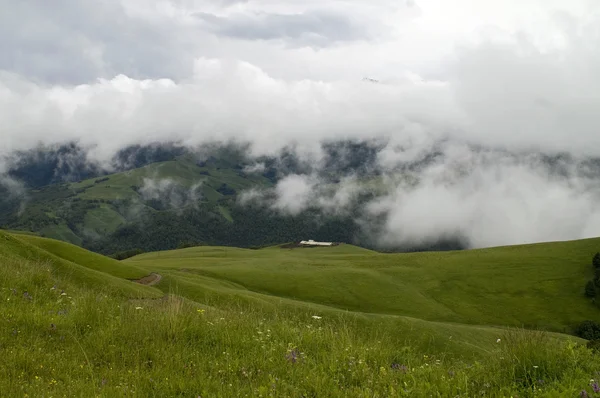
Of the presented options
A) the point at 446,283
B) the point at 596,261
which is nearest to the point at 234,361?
the point at 446,283

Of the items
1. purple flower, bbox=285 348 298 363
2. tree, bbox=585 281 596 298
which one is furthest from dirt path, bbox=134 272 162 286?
tree, bbox=585 281 596 298

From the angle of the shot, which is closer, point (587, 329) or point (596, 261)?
point (587, 329)

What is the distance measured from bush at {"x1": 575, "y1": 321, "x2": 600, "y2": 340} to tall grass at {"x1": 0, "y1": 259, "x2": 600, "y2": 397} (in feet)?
422

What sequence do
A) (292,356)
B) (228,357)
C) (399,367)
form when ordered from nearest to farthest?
(399,367) < (292,356) < (228,357)

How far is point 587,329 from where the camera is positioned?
11756cm

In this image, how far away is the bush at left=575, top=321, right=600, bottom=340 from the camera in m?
115

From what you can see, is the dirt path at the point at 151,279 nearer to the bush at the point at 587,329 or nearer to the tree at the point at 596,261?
the bush at the point at 587,329

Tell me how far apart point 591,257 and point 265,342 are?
184m

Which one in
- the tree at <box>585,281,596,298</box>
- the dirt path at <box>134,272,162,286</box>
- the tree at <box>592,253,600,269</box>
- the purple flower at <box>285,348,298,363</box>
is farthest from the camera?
the tree at <box>592,253,600,269</box>

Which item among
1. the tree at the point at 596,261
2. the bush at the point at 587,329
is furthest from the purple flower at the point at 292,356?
the tree at the point at 596,261

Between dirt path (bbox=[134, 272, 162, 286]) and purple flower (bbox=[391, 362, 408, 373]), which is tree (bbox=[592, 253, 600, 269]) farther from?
purple flower (bbox=[391, 362, 408, 373])

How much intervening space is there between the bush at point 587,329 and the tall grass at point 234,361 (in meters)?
128

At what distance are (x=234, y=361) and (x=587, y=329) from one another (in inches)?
5382

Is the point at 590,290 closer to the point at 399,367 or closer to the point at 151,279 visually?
the point at 151,279
